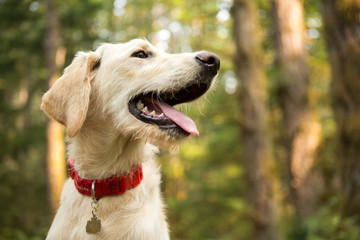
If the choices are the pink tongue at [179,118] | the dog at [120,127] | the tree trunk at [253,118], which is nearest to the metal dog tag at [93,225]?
the dog at [120,127]

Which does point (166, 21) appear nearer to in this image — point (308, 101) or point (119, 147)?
point (308, 101)

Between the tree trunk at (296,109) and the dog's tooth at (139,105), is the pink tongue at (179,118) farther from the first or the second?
the tree trunk at (296,109)

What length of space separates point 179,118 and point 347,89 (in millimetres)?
2204

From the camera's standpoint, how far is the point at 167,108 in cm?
273

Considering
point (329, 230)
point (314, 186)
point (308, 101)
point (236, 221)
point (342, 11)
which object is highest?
point (342, 11)

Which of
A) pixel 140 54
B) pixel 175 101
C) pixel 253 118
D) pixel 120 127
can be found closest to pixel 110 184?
pixel 120 127

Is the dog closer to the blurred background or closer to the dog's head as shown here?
the dog's head

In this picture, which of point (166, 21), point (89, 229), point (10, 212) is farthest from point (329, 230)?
point (166, 21)

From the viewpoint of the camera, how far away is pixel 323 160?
7809mm

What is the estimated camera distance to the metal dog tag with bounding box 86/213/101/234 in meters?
2.36

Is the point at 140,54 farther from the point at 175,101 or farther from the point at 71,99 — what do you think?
the point at 71,99

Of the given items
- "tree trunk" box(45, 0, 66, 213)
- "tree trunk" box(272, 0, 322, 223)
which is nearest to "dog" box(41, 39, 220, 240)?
"tree trunk" box(272, 0, 322, 223)

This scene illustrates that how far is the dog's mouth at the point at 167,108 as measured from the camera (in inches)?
102

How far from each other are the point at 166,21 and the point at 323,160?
1443cm
